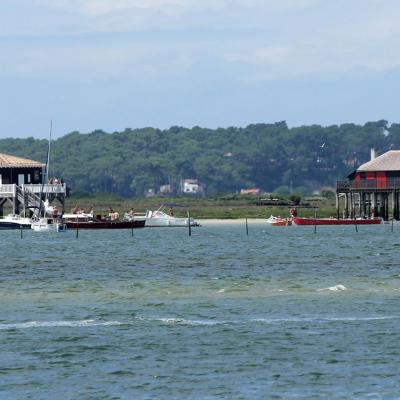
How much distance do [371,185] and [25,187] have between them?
38453 mm

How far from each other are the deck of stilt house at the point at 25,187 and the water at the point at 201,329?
215 feet

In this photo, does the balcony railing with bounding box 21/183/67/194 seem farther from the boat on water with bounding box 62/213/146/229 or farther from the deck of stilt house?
the boat on water with bounding box 62/213/146/229

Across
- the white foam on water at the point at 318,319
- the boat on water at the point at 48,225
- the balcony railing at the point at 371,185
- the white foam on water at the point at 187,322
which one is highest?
the balcony railing at the point at 371,185

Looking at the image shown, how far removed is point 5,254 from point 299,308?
52119mm

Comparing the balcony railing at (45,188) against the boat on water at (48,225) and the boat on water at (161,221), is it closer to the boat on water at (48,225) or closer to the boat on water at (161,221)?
the boat on water at (48,225)

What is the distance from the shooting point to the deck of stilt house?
15375 cm

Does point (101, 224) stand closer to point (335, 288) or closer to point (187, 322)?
point (335, 288)

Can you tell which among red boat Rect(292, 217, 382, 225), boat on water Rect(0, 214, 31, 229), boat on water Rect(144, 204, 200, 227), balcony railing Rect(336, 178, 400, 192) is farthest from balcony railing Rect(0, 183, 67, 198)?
balcony railing Rect(336, 178, 400, 192)

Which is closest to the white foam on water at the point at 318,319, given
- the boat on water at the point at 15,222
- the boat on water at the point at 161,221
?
the boat on water at the point at 15,222

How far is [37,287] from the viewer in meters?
66.3

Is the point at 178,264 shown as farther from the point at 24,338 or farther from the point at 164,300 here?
the point at 24,338

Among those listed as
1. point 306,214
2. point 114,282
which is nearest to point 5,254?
point 114,282

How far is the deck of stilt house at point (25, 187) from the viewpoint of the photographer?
154m

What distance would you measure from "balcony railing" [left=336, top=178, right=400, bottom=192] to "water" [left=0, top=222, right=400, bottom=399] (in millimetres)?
Answer: 72104
